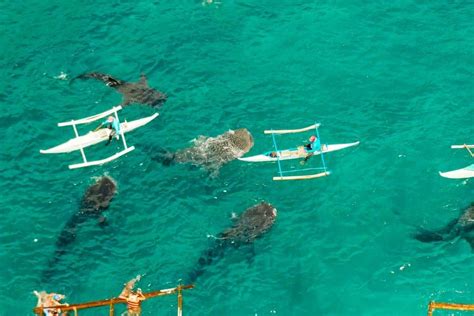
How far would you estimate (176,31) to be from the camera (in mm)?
58500

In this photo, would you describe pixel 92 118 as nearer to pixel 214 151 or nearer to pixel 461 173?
pixel 214 151

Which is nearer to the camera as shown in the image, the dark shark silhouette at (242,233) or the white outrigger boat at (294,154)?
the dark shark silhouette at (242,233)

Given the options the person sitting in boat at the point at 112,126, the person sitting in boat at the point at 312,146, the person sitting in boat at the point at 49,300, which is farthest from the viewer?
the person sitting in boat at the point at 112,126

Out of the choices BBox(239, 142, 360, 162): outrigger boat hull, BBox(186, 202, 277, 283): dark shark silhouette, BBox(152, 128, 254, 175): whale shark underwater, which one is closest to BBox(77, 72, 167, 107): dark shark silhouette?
BBox(152, 128, 254, 175): whale shark underwater

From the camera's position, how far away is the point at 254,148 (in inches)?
1885

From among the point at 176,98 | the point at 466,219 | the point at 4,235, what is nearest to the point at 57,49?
the point at 176,98

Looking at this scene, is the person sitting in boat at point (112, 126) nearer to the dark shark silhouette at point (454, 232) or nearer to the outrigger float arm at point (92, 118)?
the outrigger float arm at point (92, 118)

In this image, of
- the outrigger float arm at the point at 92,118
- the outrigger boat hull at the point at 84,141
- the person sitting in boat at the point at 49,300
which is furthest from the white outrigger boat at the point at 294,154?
the person sitting in boat at the point at 49,300

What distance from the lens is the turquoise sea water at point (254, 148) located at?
1590 inches

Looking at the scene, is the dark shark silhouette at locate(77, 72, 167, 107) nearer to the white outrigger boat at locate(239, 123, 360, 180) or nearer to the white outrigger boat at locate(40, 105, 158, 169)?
the white outrigger boat at locate(40, 105, 158, 169)

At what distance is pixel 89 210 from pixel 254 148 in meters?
12.4

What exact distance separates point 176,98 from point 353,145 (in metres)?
14.7

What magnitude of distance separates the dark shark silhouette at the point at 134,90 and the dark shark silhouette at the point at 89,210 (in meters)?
8.31

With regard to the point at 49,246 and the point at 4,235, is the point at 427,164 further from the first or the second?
the point at 4,235
